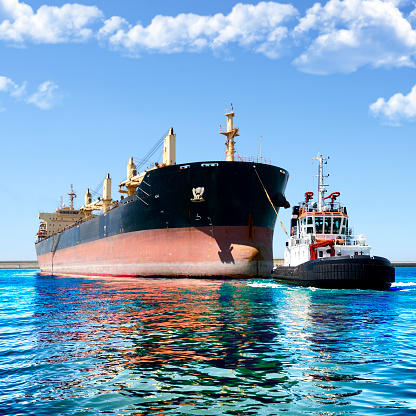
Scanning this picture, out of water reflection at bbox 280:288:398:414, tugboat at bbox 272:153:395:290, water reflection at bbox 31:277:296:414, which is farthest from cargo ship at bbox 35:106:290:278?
water reflection at bbox 31:277:296:414

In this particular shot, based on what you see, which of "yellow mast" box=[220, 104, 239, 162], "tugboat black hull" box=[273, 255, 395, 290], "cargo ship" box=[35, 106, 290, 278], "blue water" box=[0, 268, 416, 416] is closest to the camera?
"blue water" box=[0, 268, 416, 416]

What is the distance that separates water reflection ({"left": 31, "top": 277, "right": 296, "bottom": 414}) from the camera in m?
6.29

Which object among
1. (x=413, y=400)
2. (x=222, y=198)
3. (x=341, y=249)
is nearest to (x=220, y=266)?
(x=222, y=198)

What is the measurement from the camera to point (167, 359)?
28.1ft

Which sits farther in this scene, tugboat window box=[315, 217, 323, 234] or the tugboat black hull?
tugboat window box=[315, 217, 323, 234]

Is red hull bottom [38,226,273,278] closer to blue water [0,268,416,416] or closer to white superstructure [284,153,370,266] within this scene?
white superstructure [284,153,370,266]

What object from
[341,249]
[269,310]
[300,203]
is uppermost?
[300,203]

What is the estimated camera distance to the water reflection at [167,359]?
629 centimetres

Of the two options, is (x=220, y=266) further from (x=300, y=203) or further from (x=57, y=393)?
(x=57, y=393)

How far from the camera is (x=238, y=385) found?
22.4 feet

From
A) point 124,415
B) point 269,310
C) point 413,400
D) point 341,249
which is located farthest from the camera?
point 341,249

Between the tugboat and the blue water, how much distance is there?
7359 millimetres

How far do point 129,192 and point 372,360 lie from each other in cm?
3871

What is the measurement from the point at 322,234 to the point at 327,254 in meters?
1.68
